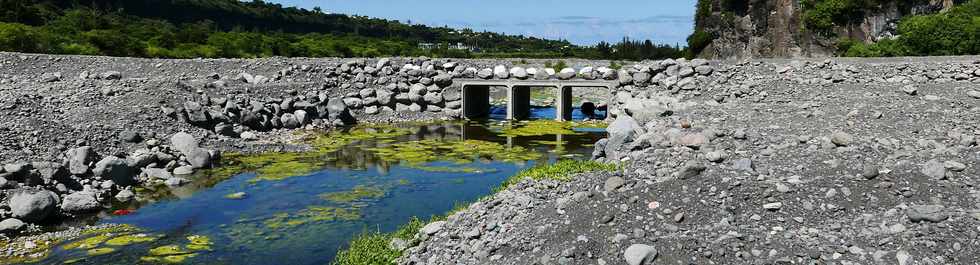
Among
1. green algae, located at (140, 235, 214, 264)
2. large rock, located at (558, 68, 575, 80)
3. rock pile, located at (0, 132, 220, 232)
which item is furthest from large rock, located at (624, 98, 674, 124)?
green algae, located at (140, 235, 214, 264)

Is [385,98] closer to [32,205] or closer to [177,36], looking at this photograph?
[32,205]

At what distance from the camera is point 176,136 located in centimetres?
2942

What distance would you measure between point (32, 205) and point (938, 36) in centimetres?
4565

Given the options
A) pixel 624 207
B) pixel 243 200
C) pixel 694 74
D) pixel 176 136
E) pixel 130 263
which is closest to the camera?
pixel 624 207

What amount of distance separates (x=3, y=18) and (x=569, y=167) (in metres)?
66.4

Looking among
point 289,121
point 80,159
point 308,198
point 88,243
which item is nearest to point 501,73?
point 289,121

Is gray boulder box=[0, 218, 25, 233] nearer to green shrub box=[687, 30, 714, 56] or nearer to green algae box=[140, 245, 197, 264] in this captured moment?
green algae box=[140, 245, 197, 264]

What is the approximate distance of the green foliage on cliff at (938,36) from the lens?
42375 mm

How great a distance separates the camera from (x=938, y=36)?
4394cm

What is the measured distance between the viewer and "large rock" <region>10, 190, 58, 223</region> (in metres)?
19.1

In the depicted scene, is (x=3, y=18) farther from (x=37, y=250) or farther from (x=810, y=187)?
(x=810, y=187)

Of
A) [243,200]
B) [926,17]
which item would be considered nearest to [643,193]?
[243,200]

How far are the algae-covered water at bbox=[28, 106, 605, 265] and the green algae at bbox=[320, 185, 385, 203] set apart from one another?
0.03 m

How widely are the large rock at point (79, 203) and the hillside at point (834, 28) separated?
43.5 m
